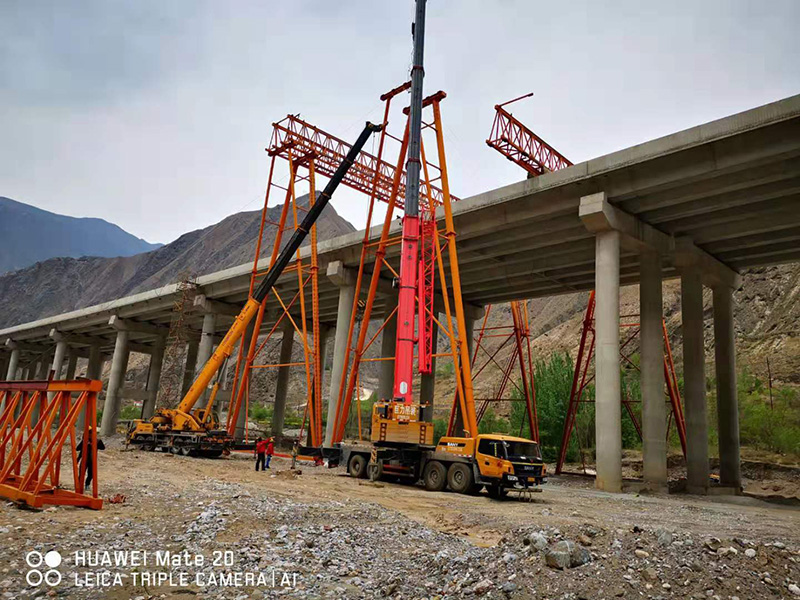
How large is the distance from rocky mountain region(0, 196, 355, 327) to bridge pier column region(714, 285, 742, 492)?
339ft

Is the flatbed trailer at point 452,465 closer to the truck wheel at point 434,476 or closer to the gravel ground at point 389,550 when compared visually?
the truck wheel at point 434,476

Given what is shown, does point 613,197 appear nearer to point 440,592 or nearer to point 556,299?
point 440,592

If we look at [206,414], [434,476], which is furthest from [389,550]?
[206,414]

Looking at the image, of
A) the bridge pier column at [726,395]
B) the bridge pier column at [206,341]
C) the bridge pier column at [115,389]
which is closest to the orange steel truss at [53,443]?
the bridge pier column at [726,395]

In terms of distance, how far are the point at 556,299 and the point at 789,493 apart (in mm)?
62328

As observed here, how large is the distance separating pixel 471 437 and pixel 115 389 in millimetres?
41901

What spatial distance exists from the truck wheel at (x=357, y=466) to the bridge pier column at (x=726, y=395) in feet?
55.4

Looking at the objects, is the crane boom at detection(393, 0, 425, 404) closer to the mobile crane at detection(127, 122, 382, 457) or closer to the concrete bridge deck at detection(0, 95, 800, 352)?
the concrete bridge deck at detection(0, 95, 800, 352)

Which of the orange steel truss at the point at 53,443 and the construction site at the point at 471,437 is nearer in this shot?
the construction site at the point at 471,437

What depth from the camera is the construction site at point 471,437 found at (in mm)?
7734

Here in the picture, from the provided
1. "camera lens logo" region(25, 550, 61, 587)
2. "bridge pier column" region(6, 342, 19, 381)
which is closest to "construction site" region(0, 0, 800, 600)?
"camera lens logo" region(25, 550, 61, 587)

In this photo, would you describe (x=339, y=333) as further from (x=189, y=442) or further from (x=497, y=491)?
(x=497, y=491)

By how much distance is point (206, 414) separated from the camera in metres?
29.7

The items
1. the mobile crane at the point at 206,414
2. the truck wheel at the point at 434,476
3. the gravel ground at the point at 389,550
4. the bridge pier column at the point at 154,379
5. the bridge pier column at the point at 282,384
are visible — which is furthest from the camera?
the bridge pier column at the point at 154,379
